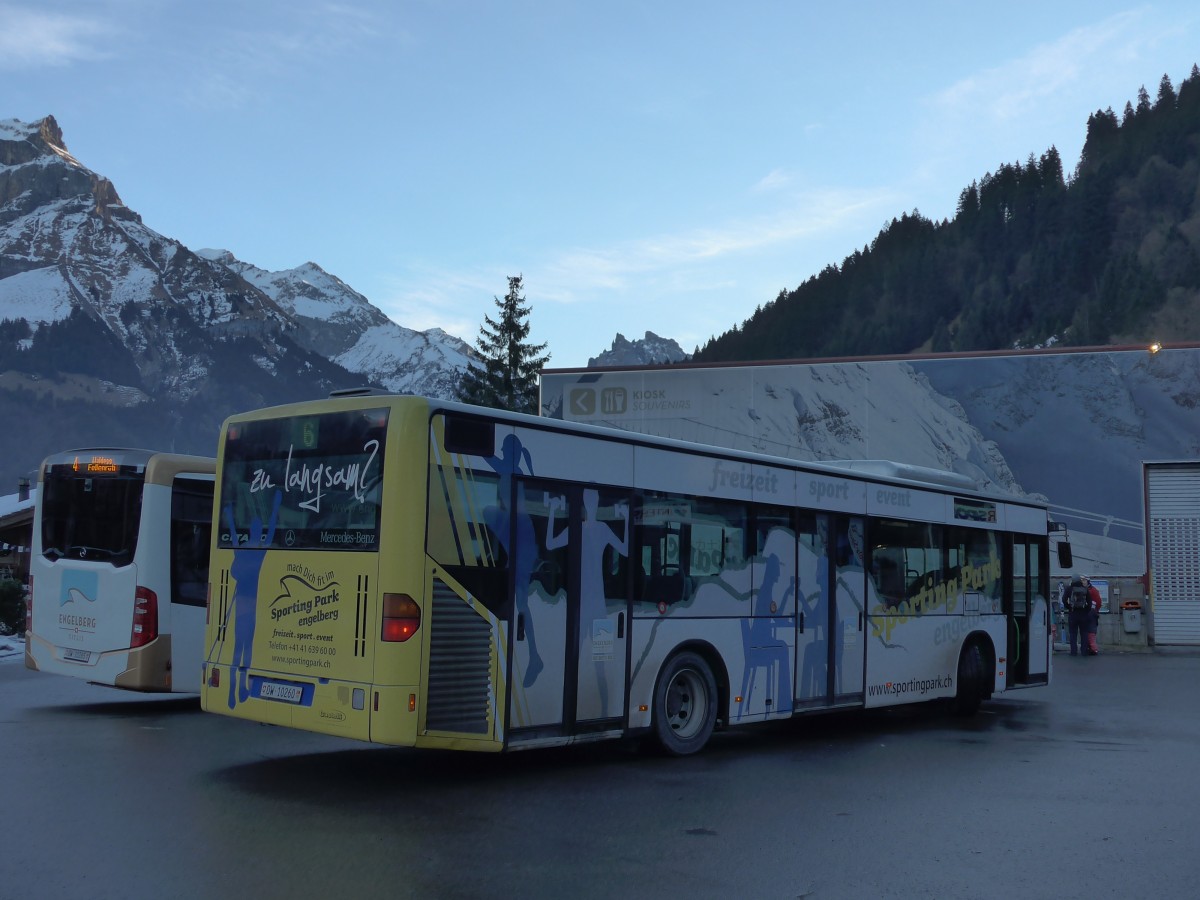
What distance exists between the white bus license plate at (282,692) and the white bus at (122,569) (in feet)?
14.1

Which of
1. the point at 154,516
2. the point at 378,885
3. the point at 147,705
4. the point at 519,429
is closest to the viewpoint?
the point at 378,885

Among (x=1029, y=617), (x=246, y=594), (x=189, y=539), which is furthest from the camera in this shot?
(x=1029, y=617)

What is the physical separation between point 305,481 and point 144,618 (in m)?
4.61

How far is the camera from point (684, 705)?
10.7m

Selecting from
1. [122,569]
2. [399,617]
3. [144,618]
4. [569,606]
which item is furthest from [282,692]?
[122,569]

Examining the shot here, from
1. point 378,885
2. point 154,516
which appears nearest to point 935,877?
point 378,885

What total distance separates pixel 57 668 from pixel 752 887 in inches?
375

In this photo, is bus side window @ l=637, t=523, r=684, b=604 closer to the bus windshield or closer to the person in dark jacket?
the bus windshield

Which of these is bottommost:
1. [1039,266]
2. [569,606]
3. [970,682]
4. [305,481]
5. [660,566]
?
[970,682]

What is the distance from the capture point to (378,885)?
19.6ft

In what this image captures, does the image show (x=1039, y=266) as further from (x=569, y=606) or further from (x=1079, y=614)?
(x=569, y=606)

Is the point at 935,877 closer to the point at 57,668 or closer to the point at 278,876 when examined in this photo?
the point at 278,876

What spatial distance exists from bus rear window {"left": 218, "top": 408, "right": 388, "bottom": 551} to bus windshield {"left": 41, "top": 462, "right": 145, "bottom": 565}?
369 centimetres

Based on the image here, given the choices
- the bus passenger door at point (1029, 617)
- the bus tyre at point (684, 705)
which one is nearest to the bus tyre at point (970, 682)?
the bus passenger door at point (1029, 617)
